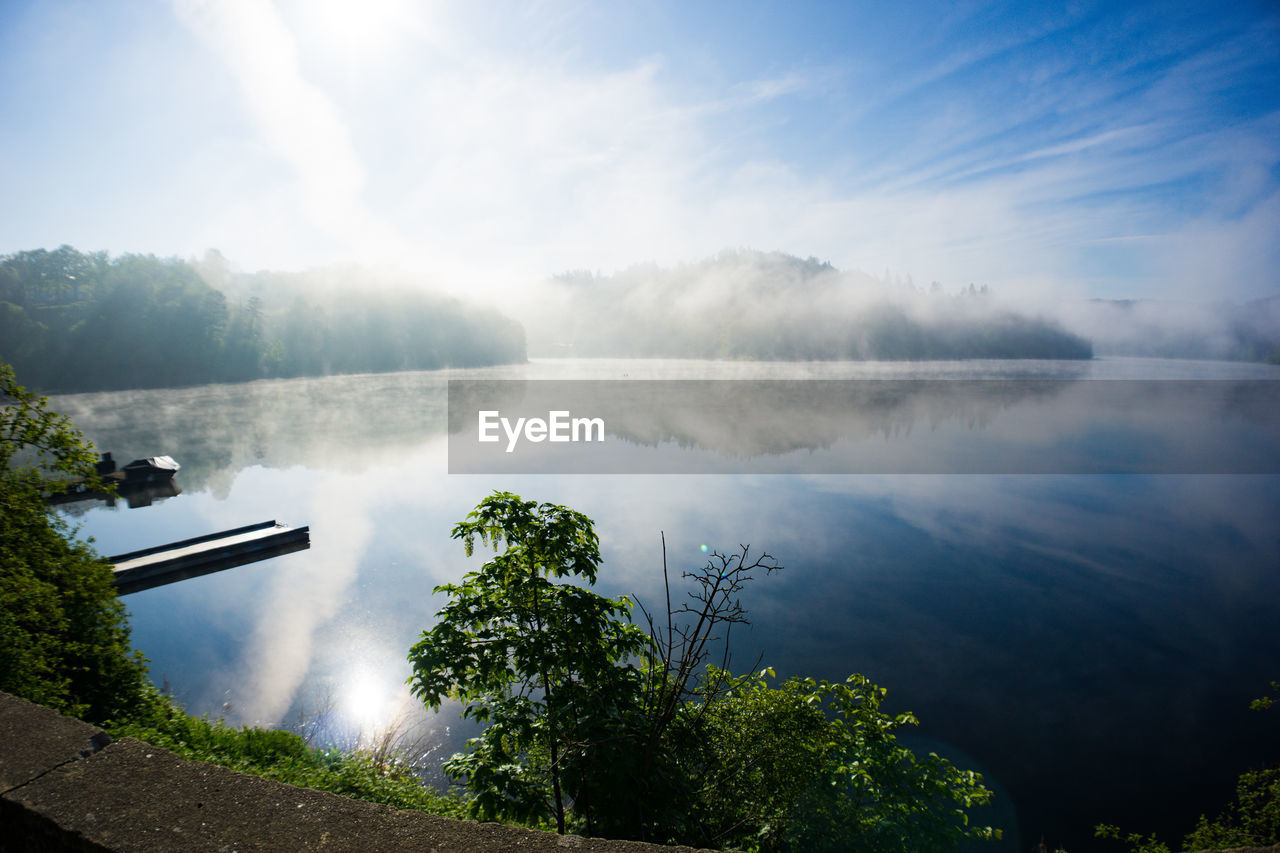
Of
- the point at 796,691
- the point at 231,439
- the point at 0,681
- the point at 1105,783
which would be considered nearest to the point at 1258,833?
the point at 1105,783

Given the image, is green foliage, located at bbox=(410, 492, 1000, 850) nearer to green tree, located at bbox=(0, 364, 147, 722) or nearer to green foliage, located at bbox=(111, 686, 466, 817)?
green foliage, located at bbox=(111, 686, 466, 817)

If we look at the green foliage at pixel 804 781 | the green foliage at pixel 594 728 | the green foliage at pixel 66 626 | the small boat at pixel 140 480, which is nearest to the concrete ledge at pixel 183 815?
the green foliage at pixel 594 728

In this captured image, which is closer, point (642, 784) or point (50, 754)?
point (50, 754)

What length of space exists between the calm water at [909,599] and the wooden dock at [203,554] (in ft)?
2.70

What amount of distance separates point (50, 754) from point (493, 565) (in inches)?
107

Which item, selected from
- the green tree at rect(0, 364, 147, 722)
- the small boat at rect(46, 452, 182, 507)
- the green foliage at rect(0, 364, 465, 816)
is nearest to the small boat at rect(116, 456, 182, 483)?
the small boat at rect(46, 452, 182, 507)

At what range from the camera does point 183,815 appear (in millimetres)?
2174

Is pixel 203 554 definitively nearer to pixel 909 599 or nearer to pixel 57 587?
pixel 57 587

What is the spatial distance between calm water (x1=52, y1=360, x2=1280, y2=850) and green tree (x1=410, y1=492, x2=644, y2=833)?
6.06m

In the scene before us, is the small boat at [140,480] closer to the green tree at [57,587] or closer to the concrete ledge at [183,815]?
the green tree at [57,587]

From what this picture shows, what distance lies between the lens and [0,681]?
3.81 m

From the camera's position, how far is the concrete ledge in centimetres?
205

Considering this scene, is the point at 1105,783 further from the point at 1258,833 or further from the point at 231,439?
the point at 231,439

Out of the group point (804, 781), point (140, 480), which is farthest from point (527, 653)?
point (140, 480)
